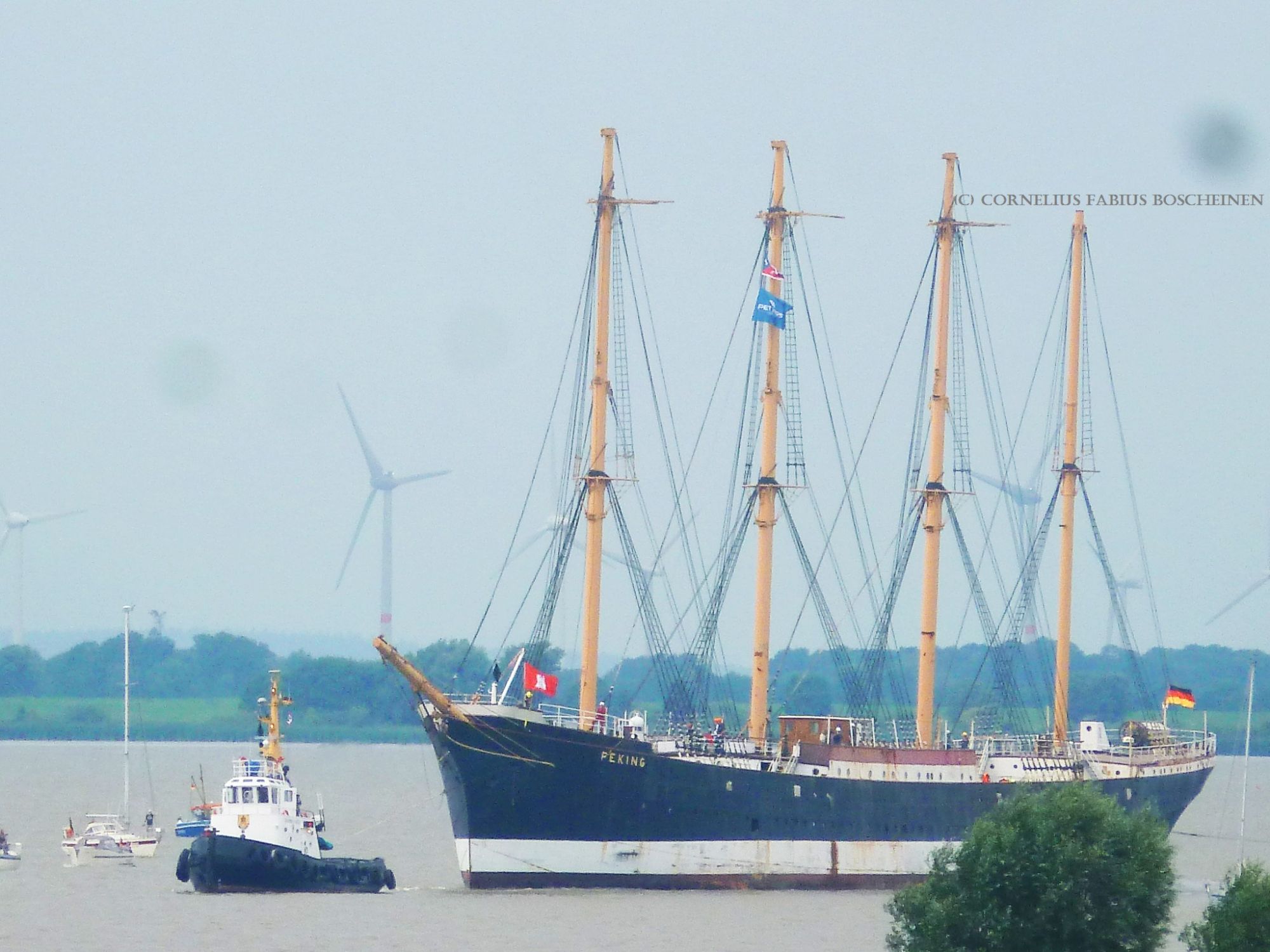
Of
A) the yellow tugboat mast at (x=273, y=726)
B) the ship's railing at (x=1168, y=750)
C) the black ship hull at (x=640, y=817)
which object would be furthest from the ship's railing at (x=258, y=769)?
the ship's railing at (x=1168, y=750)

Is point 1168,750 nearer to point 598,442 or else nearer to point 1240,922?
point 598,442

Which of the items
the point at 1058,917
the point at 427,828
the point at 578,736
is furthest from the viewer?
the point at 427,828

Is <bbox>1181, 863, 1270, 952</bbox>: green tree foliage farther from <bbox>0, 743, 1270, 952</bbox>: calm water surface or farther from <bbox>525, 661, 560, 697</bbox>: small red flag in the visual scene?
<bbox>525, 661, 560, 697</bbox>: small red flag

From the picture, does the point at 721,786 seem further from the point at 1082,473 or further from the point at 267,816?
the point at 1082,473

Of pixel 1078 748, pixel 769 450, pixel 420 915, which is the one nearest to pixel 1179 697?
pixel 1078 748

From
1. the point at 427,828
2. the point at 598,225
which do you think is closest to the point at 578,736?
the point at 598,225

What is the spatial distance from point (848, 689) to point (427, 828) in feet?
129

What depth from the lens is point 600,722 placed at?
244 feet

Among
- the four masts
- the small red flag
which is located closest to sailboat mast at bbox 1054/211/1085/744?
the four masts

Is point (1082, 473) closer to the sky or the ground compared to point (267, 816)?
closer to the sky

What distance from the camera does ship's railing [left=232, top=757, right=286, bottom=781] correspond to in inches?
2844

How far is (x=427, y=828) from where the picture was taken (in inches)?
4707

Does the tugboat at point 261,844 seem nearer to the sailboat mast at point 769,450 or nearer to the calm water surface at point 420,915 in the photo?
the calm water surface at point 420,915

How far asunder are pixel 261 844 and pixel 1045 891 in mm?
31255
